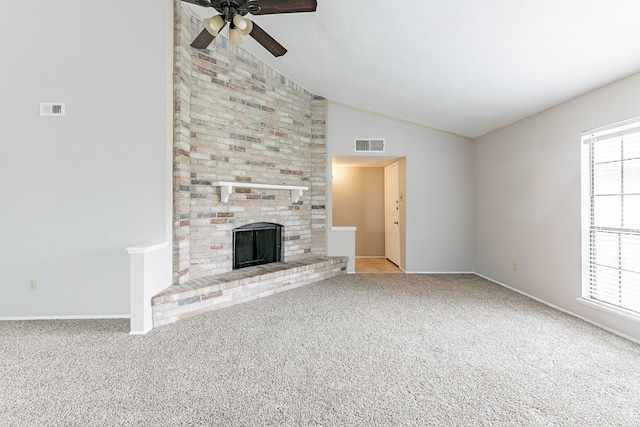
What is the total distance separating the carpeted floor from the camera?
5.50 ft

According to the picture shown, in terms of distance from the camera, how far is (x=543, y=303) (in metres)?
3.63

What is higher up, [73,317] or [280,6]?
[280,6]

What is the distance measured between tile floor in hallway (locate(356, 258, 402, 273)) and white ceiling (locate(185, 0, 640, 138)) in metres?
2.82

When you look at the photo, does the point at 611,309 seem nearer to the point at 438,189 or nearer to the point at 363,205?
the point at 438,189

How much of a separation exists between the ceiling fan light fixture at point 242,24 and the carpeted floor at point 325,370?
2.61 metres

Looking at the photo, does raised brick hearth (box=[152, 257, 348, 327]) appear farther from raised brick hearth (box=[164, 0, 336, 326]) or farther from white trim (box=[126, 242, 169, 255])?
white trim (box=[126, 242, 169, 255])

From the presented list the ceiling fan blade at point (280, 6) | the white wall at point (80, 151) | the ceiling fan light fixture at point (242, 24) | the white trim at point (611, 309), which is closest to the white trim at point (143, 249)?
the white wall at point (80, 151)

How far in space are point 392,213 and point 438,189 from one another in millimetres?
1239

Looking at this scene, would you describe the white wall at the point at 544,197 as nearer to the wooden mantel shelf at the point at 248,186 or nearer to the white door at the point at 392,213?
the white door at the point at 392,213

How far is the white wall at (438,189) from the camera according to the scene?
17.3 ft

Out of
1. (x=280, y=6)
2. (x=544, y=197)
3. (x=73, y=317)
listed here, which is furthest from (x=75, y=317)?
(x=544, y=197)

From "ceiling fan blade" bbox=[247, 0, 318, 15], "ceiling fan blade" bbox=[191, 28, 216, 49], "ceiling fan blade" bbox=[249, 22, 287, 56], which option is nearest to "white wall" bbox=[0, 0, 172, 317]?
"ceiling fan blade" bbox=[191, 28, 216, 49]

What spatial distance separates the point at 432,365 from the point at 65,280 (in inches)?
141

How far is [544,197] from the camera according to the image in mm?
3645
